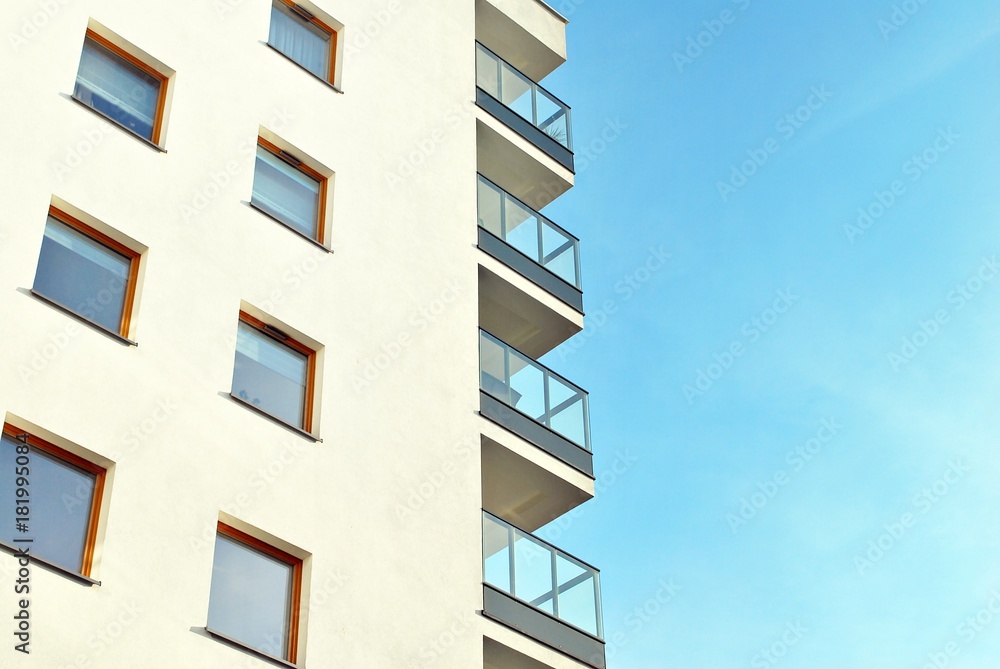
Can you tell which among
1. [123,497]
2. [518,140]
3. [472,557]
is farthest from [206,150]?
[518,140]

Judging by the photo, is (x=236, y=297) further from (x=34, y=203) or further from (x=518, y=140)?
(x=518, y=140)

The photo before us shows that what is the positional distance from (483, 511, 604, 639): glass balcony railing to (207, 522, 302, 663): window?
3005mm

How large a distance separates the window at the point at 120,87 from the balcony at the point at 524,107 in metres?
6.85

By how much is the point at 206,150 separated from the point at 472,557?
19.9 feet

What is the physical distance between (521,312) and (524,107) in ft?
14.2

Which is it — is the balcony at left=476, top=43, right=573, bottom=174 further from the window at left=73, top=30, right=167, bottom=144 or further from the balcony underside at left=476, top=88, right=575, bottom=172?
the window at left=73, top=30, right=167, bottom=144

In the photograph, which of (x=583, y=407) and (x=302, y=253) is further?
(x=583, y=407)

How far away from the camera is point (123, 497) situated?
12.2 metres

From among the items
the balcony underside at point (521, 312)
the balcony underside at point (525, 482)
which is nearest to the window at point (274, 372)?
the balcony underside at point (525, 482)

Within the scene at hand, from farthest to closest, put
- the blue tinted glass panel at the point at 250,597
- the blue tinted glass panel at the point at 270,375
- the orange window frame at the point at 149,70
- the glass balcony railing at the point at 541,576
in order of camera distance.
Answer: the glass balcony railing at the point at 541,576 < the orange window frame at the point at 149,70 < the blue tinted glass panel at the point at 270,375 < the blue tinted glass panel at the point at 250,597

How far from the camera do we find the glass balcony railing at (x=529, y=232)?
779 inches

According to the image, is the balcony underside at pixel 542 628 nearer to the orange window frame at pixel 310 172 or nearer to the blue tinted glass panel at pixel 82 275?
the orange window frame at pixel 310 172

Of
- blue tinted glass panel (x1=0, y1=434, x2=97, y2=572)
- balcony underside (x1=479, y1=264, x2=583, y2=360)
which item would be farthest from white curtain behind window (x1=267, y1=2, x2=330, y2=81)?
blue tinted glass panel (x1=0, y1=434, x2=97, y2=572)

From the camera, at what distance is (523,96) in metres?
22.4
